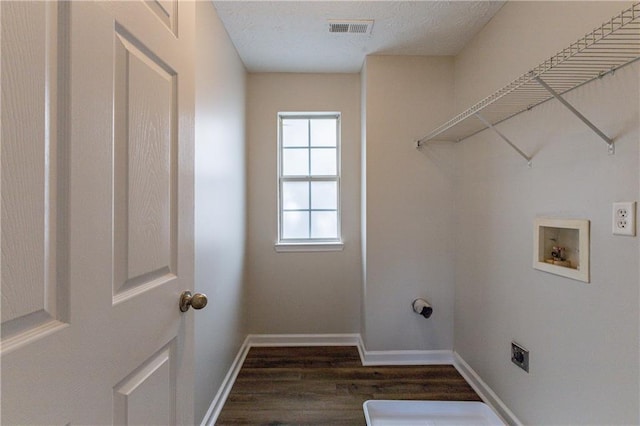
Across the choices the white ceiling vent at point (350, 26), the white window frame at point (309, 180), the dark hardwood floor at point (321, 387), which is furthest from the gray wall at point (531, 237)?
the white window frame at point (309, 180)

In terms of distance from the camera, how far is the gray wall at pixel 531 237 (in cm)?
106

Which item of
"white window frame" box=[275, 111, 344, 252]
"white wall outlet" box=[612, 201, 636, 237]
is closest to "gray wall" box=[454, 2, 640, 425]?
"white wall outlet" box=[612, 201, 636, 237]

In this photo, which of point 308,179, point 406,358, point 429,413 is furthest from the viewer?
point 308,179

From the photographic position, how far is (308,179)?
9.02 ft

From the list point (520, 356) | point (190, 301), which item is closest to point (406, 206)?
point (520, 356)

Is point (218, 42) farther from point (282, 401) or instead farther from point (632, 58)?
point (282, 401)

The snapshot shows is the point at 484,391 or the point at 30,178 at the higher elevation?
the point at 30,178

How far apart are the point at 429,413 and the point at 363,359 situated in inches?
24.3

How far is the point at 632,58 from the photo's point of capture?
3.33 ft

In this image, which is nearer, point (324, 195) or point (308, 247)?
point (308, 247)

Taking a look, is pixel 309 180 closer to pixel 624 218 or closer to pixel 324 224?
pixel 324 224

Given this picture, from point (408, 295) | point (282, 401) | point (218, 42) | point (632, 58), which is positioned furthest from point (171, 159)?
point (408, 295)

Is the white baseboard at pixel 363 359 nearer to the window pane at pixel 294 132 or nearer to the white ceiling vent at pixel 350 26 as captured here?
the window pane at pixel 294 132

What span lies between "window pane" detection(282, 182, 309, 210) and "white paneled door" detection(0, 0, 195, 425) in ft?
6.19
